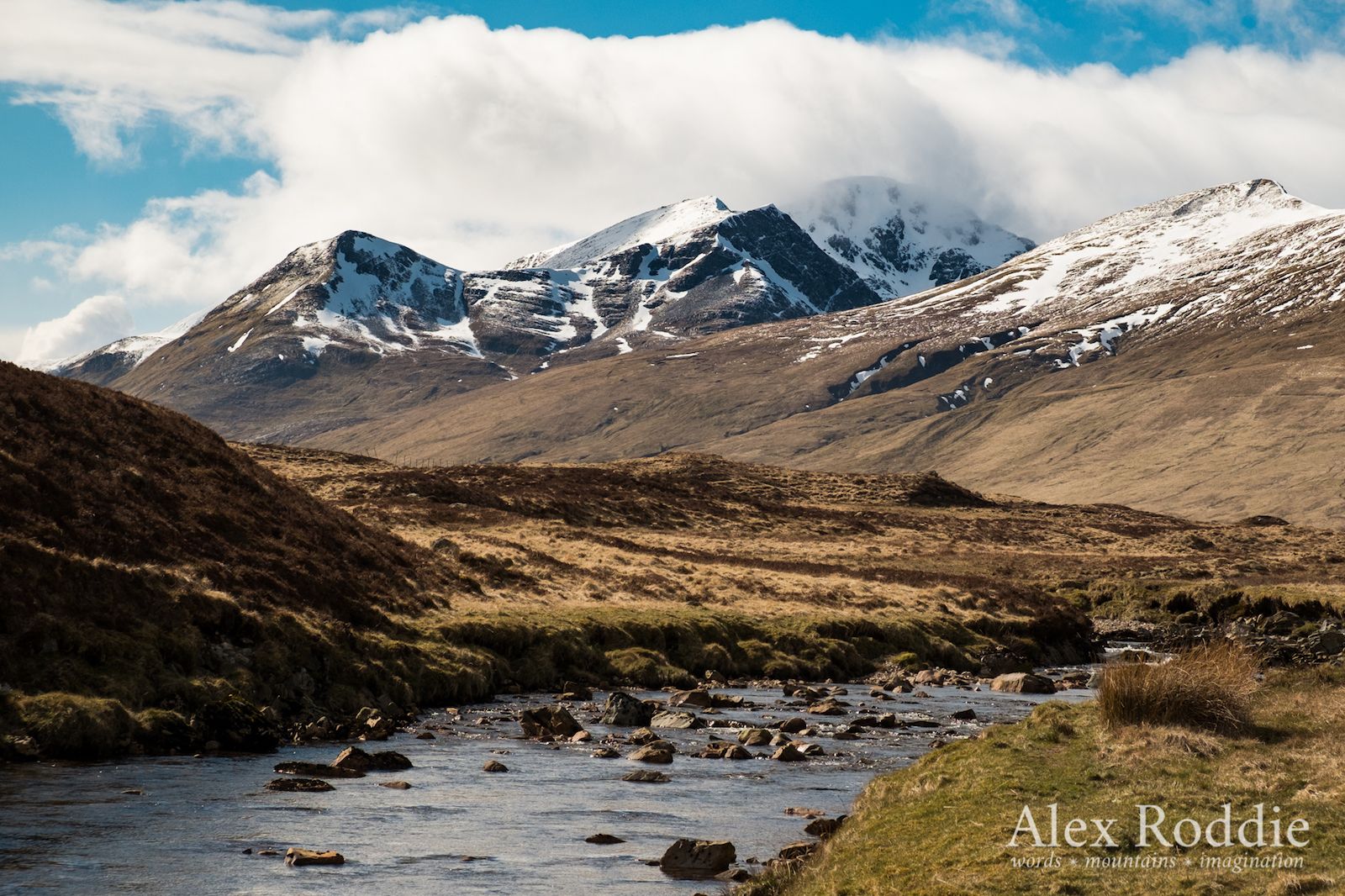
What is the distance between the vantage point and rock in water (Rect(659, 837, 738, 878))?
22.4 meters

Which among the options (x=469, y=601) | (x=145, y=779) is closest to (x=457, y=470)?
(x=469, y=601)

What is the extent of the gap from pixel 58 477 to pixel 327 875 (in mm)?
26055

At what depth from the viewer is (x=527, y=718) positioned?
38469 millimetres

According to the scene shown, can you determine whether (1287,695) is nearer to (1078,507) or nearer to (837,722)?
(837,722)

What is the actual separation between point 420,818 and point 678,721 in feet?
49.3

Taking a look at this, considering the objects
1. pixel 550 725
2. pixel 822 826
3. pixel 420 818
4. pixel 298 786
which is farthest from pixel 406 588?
pixel 822 826

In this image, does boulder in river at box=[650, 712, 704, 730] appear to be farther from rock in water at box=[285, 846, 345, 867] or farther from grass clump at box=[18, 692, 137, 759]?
rock in water at box=[285, 846, 345, 867]

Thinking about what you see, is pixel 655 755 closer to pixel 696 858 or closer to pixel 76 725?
pixel 696 858

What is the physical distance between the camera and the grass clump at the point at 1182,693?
25.7m

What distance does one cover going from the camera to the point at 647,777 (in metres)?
31.5

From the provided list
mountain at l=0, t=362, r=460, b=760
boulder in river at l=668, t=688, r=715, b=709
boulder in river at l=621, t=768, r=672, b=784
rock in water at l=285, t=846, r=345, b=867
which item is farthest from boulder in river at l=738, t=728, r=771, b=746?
rock in water at l=285, t=846, r=345, b=867

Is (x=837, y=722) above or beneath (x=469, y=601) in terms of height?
beneath

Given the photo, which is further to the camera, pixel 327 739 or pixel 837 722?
pixel 837 722

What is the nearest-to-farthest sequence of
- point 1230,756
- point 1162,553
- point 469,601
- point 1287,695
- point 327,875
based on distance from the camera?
1. point 327,875
2. point 1230,756
3. point 1287,695
4. point 469,601
5. point 1162,553
